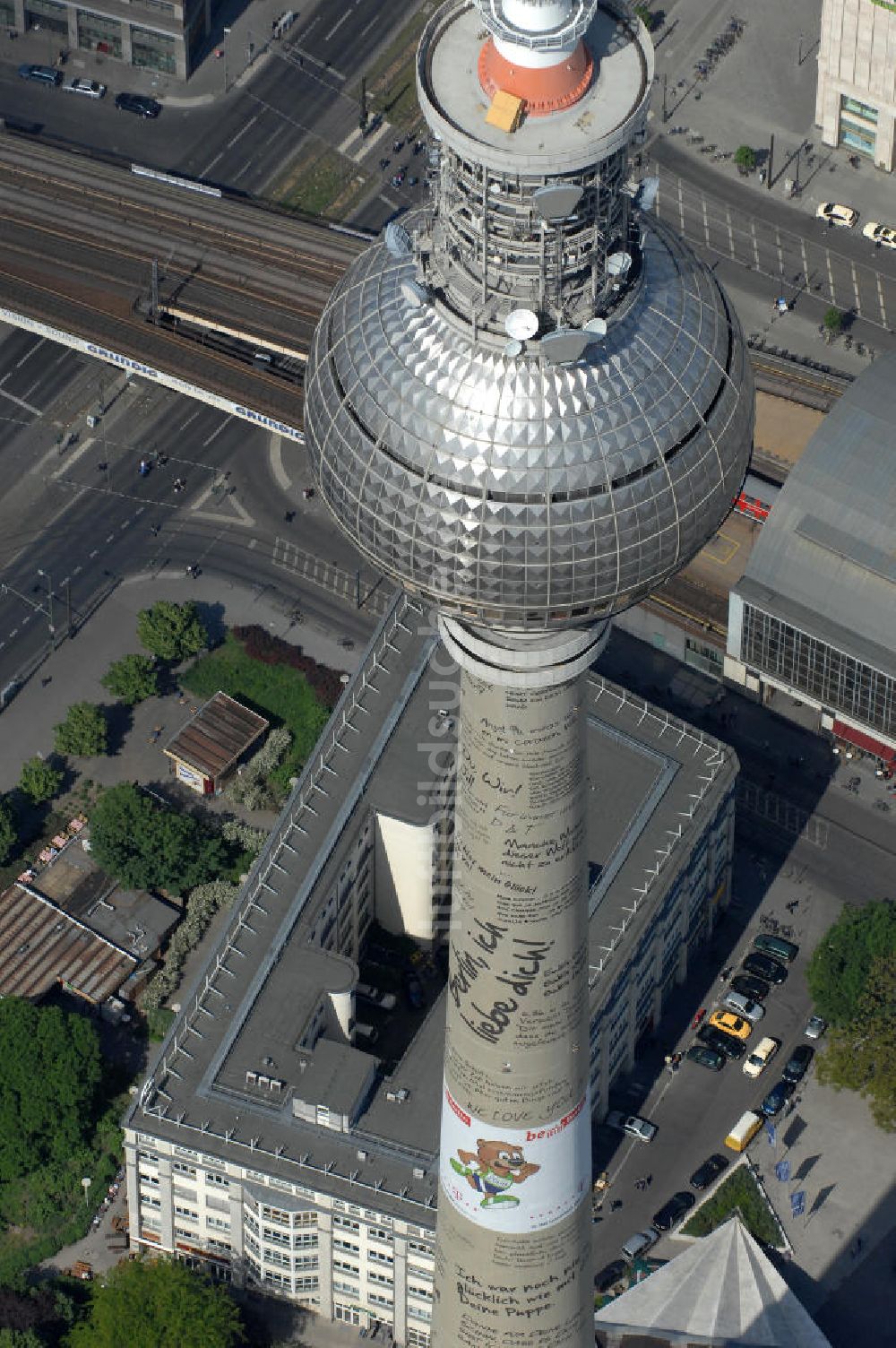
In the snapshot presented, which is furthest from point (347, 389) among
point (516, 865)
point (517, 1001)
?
point (517, 1001)

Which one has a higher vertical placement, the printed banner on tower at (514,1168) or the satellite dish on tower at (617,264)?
the satellite dish on tower at (617,264)

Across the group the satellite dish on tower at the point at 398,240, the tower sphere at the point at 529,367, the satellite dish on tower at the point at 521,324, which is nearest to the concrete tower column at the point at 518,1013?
the tower sphere at the point at 529,367

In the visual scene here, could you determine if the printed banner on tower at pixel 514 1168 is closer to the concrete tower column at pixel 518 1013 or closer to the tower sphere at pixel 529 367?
the concrete tower column at pixel 518 1013

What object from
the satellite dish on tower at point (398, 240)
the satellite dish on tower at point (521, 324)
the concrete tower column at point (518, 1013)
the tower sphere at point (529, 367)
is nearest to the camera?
the tower sphere at point (529, 367)

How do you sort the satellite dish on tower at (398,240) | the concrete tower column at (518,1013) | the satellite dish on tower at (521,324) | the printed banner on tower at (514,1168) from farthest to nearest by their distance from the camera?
1. the printed banner on tower at (514,1168)
2. the concrete tower column at (518,1013)
3. the satellite dish on tower at (398,240)
4. the satellite dish on tower at (521,324)

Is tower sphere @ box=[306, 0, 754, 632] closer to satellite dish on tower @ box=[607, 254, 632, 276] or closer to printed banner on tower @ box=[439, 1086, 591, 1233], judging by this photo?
satellite dish on tower @ box=[607, 254, 632, 276]

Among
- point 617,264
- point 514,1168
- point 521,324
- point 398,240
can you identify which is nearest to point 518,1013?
point 514,1168
